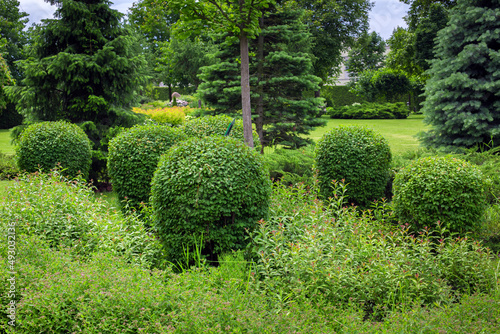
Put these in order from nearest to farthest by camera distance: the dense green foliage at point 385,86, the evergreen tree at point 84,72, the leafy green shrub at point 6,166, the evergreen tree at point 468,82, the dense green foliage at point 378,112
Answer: the evergreen tree at point 468,82
the evergreen tree at point 84,72
the leafy green shrub at point 6,166
the dense green foliage at point 378,112
the dense green foliage at point 385,86

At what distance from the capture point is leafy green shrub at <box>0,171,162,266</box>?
347cm

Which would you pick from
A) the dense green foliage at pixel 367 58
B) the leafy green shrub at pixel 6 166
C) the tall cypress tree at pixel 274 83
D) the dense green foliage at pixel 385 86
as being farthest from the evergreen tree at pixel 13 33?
the dense green foliage at pixel 367 58

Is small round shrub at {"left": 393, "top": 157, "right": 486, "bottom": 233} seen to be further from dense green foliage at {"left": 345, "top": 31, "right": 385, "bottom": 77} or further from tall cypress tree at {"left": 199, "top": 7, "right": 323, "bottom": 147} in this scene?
dense green foliage at {"left": 345, "top": 31, "right": 385, "bottom": 77}

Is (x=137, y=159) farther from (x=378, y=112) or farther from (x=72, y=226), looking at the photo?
(x=378, y=112)

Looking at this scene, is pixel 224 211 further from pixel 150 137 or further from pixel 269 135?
pixel 269 135

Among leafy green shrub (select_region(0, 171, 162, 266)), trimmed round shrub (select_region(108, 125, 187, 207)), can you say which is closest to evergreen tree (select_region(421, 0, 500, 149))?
trimmed round shrub (select_region(108, 125, 187, 207))

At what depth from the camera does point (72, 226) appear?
11.9 feet

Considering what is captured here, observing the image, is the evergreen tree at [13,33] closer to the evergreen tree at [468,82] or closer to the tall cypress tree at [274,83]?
the tall cypress tree at [274,83]

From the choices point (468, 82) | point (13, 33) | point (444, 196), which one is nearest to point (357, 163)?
point (444, 196)

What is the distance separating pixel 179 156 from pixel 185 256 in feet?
3.42

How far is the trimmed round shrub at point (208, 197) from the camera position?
3.40 meters

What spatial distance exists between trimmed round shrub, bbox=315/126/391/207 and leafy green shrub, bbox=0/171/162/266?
276cm

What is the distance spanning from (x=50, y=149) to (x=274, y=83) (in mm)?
5642

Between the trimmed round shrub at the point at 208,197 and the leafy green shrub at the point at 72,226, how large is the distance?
0.34m
